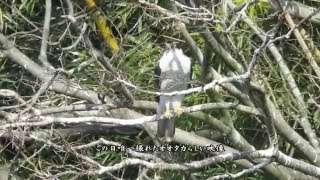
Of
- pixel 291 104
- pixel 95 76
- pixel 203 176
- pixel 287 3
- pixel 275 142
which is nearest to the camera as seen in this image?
pixel 275 142

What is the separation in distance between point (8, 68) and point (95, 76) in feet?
5.72

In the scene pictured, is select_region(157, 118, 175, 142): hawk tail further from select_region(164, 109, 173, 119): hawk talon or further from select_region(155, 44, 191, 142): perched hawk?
select_region(164, 109, 173, 119): hawk talon

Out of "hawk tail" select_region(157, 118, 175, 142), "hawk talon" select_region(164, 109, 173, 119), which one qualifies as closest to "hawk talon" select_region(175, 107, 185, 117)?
"hawk talon" select_region(164, 109, 173, 119)

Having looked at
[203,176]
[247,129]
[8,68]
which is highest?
[8,68]

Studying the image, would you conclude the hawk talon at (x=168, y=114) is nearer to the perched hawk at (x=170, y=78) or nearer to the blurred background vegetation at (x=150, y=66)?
the perched hawk at (x=170, y=78)

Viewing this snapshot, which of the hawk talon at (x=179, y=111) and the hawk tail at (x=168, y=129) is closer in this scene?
the hawk talon at (x=179, y=111)

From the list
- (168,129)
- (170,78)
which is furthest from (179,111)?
(168,129)

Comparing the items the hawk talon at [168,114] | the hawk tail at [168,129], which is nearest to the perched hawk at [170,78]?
the hawk tail at [168,129]

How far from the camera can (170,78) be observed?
3865 mm

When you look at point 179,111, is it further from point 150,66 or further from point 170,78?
point 150,66

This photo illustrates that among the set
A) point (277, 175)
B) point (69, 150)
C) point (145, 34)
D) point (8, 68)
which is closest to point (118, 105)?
point (69, 150)

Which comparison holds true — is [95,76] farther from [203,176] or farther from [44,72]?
[203,176]

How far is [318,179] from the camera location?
3.75 metres

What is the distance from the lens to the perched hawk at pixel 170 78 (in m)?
3.83
